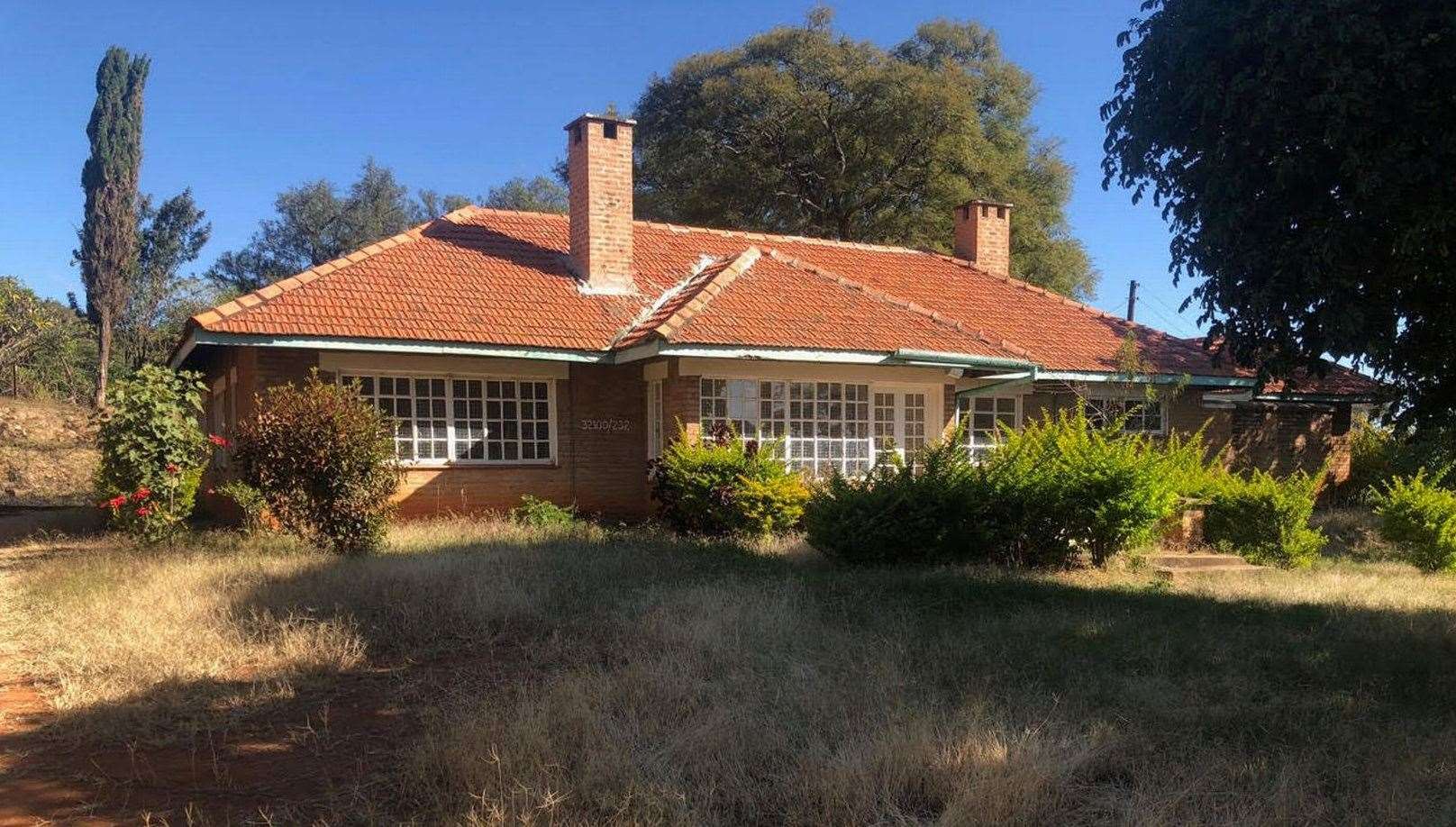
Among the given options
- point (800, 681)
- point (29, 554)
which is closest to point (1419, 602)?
point (800, 681)

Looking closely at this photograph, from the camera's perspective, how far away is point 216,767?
4.88 metres

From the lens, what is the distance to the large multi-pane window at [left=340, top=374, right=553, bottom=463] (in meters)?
13.6

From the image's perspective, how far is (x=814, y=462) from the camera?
568 inches

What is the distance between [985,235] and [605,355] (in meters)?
10.9

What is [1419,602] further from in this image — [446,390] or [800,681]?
[446,390]

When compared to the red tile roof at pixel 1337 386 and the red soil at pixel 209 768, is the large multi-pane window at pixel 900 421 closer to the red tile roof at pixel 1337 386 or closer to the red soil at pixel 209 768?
the red tile roof at pixel 1337 386

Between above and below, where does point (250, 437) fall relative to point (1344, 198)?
below

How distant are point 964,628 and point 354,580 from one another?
511 centimetres

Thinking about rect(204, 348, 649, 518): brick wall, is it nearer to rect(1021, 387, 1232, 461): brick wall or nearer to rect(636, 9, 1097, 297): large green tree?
rect(1021, 387, 1232, 461): brick wall

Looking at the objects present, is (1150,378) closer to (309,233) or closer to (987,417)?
(987,417)

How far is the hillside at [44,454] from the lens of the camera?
23431mm

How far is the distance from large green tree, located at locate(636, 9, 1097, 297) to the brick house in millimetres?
11885

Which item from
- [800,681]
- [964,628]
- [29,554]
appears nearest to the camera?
[800,681]

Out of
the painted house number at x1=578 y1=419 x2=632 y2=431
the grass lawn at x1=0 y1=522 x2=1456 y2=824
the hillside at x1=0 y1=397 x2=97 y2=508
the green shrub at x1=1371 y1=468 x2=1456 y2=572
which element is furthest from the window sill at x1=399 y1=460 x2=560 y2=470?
the hillside at x1=0 y1=397 x2=97 y2=508
